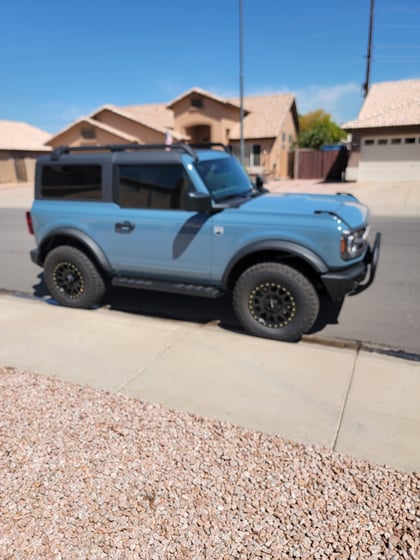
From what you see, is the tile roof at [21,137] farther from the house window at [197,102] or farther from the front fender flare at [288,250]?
the front fender flare at [288,250]

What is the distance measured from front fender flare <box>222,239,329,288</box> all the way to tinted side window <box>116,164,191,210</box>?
92cm

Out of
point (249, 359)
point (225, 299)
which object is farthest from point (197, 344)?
point (225, 299)

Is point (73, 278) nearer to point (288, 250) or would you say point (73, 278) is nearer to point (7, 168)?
point (288, 250)

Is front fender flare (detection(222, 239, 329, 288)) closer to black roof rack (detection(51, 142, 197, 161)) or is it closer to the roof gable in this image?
black roof rack (detection(51, 142, 197, 161))

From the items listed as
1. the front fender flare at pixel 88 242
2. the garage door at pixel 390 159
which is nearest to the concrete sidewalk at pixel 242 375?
the front fender flare at pixel 88 242

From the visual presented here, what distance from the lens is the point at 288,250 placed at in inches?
175

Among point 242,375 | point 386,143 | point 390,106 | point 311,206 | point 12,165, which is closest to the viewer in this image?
point 242,375

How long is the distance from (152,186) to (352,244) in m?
2.30

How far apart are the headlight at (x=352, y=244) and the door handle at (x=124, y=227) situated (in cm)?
236

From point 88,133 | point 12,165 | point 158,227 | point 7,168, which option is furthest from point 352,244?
point 12,165

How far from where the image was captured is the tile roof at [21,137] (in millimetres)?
35000

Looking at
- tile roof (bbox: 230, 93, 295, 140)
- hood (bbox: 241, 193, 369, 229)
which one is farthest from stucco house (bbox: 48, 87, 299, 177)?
hood (bbox: 241, 193, 369, 229)

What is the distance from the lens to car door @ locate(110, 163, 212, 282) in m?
4.96

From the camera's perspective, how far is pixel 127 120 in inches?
1248
